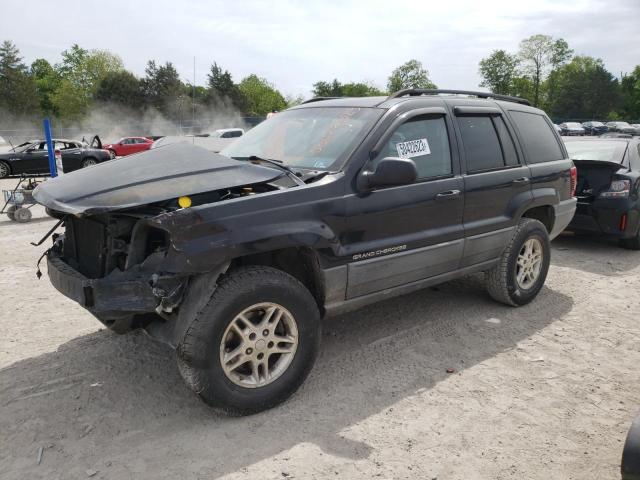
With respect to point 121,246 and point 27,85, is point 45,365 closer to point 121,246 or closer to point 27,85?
point 121,246

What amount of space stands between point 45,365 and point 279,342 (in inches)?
73.7

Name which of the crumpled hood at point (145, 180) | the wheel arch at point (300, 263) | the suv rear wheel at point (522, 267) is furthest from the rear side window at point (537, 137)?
the crumpled hood at point (145, 180)

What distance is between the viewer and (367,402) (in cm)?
334

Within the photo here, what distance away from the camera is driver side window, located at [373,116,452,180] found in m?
3.85

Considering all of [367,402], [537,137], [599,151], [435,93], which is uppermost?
[435,93]

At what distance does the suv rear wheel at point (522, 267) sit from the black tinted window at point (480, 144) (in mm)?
719

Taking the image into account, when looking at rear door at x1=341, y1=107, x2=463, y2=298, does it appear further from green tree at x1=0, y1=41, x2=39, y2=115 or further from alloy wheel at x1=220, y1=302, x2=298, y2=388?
green tree at x1=0, y1=41, x2=39, y2=115

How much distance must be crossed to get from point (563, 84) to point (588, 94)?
14.1ft

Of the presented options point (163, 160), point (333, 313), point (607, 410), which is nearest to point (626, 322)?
point (607, 410)

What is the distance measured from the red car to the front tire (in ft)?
93.9

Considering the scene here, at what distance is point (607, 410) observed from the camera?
130 inches

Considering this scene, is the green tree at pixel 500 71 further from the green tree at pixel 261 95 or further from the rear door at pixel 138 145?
the rear door at pixel 138 145

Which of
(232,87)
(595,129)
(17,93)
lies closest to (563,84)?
(595,129)

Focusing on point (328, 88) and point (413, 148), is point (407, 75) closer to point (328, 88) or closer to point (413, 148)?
point (328, 88)
